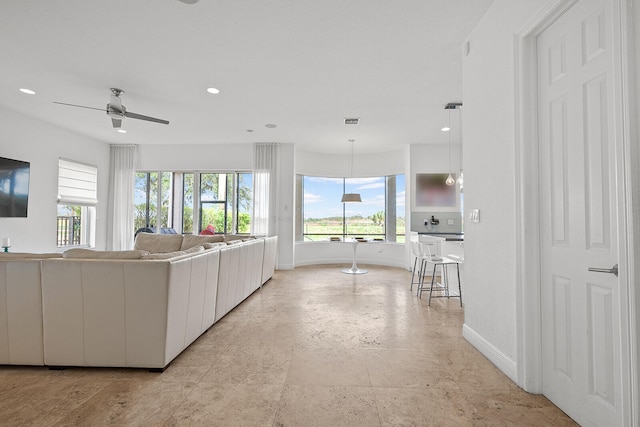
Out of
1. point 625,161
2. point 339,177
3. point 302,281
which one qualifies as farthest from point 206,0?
point 339,177

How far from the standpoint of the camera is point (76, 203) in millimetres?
6410

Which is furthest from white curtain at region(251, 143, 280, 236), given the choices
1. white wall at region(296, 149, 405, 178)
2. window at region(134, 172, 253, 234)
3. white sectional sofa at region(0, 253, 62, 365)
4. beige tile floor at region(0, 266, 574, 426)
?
white sectional sofa at region(0, 253, 62, 365)

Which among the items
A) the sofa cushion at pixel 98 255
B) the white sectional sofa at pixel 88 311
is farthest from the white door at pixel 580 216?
the sofa cushion at pixel 98 255

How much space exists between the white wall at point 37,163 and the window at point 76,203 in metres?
0.18

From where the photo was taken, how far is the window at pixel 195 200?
743cm

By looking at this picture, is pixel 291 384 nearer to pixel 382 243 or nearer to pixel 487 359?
pixel 487 359

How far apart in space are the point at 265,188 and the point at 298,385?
5.39m

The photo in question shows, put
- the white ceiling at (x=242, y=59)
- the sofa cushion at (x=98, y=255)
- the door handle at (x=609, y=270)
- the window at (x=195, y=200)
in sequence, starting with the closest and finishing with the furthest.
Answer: the door handle at (x=609, y=270) → the sofa cushion at (x=98, y=255) → the white ceiling at (x=242, y=59) → the window at (x=195, y=200)

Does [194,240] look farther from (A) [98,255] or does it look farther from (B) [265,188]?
(A) [98,255]

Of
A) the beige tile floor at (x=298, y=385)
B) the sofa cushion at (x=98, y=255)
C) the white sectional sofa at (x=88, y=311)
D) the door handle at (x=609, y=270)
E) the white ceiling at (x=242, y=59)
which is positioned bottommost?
the beige tile floor at (x=298, y=385)

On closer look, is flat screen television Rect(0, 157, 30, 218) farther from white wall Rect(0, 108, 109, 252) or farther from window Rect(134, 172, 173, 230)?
window Rect(134, 172, 173, 230)

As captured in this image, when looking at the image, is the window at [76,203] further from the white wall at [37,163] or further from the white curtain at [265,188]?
the white curtain at [265,188]

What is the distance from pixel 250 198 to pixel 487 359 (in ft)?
19.4

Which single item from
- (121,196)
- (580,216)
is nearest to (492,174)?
(580,216)
